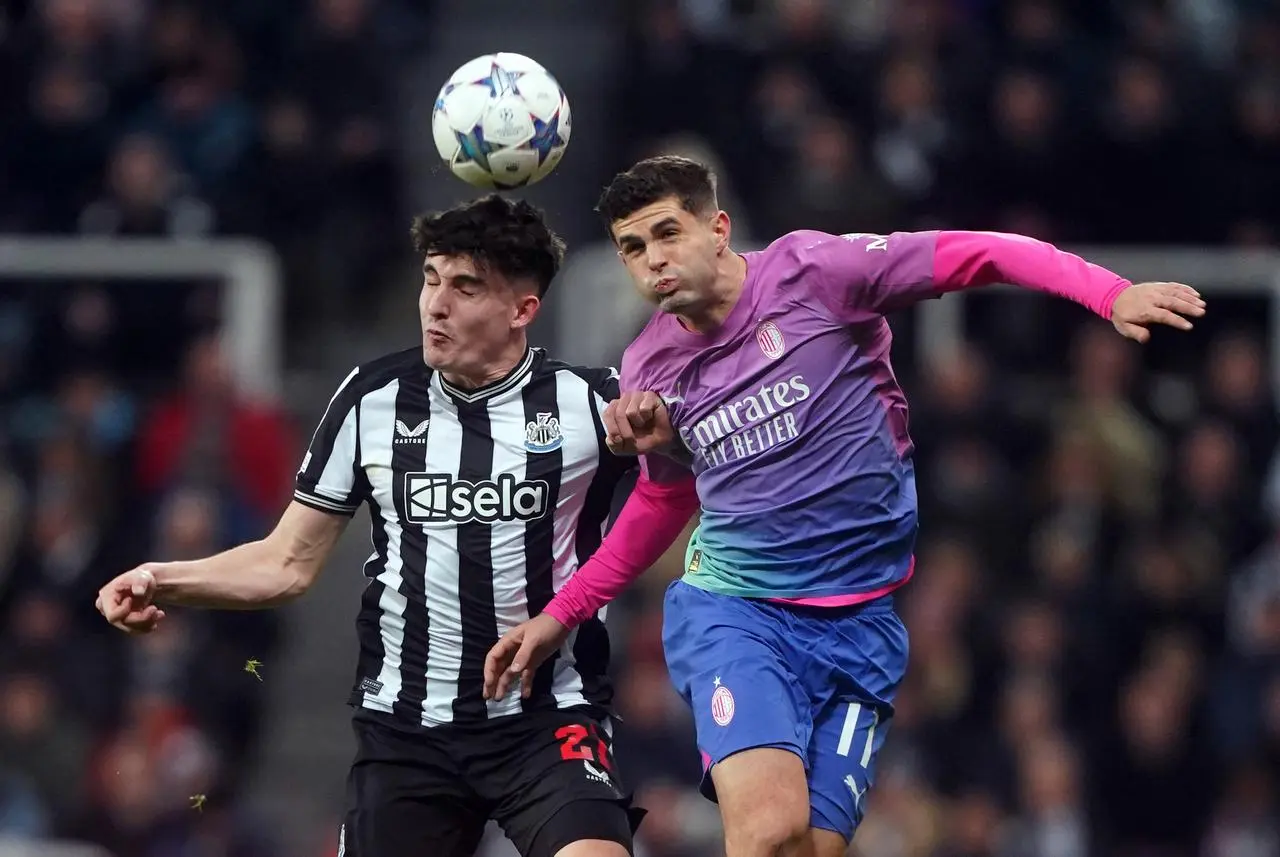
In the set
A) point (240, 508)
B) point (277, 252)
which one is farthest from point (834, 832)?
point (277, 252)

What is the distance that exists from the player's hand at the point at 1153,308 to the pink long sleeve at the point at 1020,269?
0.08m

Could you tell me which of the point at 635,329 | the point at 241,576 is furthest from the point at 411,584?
the point at 635,329

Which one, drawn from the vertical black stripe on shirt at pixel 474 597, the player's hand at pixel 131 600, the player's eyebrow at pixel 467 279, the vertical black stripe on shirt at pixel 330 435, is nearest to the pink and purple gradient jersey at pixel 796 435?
the vertical black stripe on shirt at pixel 474 597

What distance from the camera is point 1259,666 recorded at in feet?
38.6

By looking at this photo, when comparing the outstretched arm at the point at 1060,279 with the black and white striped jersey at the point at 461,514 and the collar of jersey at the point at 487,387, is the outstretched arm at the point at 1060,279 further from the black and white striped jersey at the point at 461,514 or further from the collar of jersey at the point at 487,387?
the collar of jersey at the point at 487,387

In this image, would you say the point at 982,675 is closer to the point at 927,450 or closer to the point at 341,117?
the point at 927,450

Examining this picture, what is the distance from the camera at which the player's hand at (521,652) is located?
653 centimetres

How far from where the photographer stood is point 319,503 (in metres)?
6.82

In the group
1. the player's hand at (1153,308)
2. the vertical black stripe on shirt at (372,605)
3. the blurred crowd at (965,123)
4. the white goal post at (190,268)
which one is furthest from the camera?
the blurred crowd at (965,123)

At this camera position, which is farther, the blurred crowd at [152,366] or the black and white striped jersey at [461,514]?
the blurred crowd at [152,366]

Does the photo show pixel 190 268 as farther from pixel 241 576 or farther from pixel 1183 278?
pixel 241 576

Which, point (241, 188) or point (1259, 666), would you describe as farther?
point (241, 188)

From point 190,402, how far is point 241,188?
1.80m

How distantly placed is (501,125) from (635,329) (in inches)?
197
